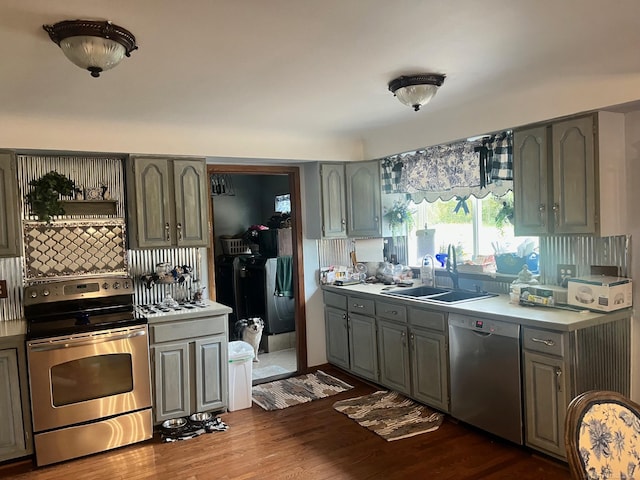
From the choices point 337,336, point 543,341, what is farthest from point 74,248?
point 543,341

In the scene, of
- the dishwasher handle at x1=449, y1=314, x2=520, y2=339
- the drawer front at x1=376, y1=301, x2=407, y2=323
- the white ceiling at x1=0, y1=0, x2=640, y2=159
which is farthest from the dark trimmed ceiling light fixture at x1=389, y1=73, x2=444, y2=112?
the drawer front at x1=376, y1=301, x2=407, y2=323

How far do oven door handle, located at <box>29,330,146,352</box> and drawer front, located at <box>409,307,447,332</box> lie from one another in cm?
198

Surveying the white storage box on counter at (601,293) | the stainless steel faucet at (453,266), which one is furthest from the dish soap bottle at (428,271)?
the white storage box on counter at (601,293)

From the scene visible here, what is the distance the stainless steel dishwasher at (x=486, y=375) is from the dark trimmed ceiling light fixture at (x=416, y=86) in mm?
1473

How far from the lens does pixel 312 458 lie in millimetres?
3051

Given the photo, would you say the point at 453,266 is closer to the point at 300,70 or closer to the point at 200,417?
the point at 300,70

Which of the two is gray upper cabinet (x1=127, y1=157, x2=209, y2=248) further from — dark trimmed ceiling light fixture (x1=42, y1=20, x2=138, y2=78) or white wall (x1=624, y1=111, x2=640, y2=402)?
white wall (x1=624, y1=111, x2=640, y2=402)

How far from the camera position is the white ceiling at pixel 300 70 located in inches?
73.8

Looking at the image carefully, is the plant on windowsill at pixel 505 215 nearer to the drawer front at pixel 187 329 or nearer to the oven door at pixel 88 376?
the drawer front at pixel 187 329

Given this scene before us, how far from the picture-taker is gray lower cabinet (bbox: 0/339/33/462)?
304 centimetres

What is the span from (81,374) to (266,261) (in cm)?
258

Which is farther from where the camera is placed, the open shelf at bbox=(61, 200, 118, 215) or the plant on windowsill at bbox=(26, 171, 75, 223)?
the open shelf at bbox=(61, 200, 118, 215)

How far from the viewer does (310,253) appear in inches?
190

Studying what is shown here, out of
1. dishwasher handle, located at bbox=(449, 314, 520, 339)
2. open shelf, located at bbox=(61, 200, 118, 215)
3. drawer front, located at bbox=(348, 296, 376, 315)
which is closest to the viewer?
dishwasher handle, located at bbox=(449, 314, 520, 339)
